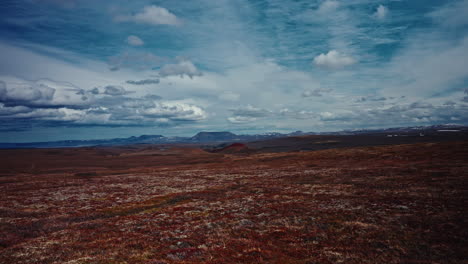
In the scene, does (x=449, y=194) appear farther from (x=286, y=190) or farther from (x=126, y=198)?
(x=126, y=198)

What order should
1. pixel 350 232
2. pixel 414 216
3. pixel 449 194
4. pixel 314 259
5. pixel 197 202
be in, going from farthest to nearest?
pixel 197 202
pixel 449 194
pixel 414 216
pixel 350 232
pixel 314 259

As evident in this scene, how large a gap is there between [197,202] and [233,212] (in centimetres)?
1024

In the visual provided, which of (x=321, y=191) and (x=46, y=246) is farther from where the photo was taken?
(x=321, y=191)

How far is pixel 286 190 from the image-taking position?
42.4m

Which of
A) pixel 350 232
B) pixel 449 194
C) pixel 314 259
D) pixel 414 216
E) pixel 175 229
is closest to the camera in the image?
pixel 314 259

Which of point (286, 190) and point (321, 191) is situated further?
point (286, 190)

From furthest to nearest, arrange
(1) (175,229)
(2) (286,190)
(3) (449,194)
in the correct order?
(2) (286,190) → (3) (449,194) → (1) (175,229)

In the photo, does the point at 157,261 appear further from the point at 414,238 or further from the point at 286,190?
the point at 286,190

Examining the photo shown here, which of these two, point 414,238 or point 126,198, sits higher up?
point 414,238

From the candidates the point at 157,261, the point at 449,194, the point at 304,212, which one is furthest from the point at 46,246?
the point at 449,194

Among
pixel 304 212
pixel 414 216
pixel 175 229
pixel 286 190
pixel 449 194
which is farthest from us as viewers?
pixel 286 190

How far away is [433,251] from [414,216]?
8236 millimetres

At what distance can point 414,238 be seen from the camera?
58.0ft

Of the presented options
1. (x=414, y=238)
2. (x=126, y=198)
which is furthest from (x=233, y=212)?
(x=126, y=198)
